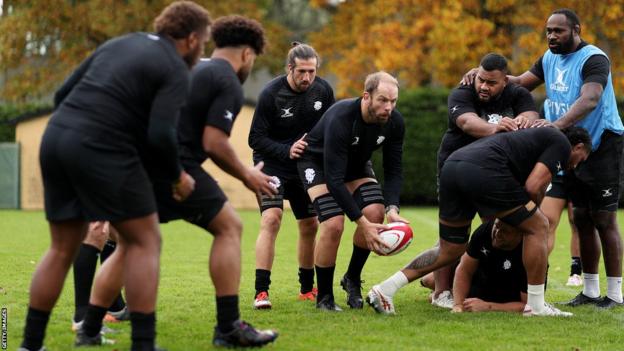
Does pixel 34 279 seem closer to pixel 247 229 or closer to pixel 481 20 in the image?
pixel 247 229

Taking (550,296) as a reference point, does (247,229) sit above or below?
below

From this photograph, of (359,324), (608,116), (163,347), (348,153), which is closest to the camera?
(163,347)

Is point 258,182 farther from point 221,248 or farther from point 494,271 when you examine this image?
point 494,271

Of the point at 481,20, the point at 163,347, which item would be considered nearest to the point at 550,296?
the point at 163,347

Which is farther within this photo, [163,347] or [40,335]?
[163,347]

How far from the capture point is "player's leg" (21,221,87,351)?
5.81m

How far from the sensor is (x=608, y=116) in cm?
885

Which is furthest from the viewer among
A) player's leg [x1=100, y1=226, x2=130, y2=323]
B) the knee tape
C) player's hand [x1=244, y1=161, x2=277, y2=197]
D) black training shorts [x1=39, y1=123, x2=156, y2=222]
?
the knee tape

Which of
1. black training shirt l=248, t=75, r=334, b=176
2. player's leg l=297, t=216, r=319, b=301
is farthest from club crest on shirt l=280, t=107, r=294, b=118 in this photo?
player's leg l=297, t=216, r=319, b=301

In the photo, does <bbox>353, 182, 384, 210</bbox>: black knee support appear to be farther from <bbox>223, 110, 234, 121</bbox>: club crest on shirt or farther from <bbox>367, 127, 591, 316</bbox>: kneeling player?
<bbox>223, 110, 234, 121</bbox>: club crest on shirt

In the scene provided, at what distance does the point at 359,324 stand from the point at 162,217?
1858mm

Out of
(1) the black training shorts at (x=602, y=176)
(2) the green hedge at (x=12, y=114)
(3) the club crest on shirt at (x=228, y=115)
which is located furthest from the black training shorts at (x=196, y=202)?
(2) the green hedge at (x=12, y=114)

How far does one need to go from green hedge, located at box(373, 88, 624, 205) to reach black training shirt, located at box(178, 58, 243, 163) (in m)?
17.8

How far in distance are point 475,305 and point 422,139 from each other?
53.2ft
